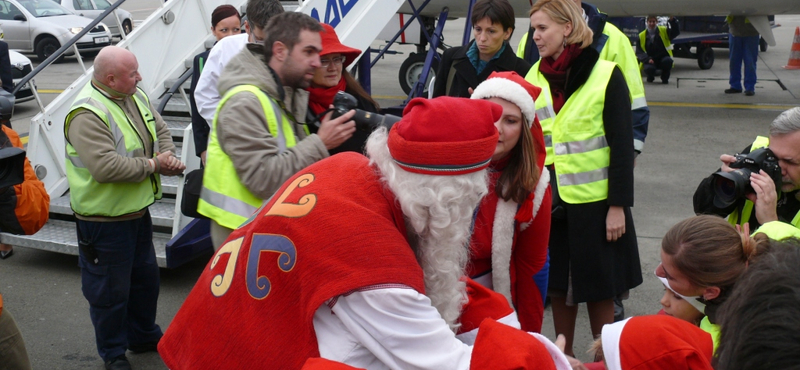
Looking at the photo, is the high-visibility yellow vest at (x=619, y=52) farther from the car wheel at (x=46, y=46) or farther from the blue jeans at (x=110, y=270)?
the car wheel at (x=46, y=46)

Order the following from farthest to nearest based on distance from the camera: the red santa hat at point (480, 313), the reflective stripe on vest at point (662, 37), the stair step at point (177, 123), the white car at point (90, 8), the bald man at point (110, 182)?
the white car at point (90, 8), the reflective stripe on vest at point (662, 37), the stair step at point (177, 123), the bald man at point (110, 182), the red santa hat at point (480, 313)

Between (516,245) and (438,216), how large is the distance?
1144 mm

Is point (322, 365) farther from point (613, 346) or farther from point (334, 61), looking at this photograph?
point (334, 61)

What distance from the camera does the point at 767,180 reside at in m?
2.53

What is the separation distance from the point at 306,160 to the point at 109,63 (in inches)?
63.4

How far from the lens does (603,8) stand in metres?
9.64

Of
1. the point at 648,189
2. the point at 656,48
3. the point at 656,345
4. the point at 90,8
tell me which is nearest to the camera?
the point at 656,345

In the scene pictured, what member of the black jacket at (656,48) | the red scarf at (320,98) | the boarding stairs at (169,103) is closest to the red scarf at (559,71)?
the red scarf at (320,98)

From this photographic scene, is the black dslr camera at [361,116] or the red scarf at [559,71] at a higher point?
the black dslr camera at [361,116]

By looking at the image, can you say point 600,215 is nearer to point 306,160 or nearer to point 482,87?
point 482,87

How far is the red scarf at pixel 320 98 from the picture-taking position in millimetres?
2906

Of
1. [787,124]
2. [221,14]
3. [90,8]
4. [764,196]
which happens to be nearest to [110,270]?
[221,14]

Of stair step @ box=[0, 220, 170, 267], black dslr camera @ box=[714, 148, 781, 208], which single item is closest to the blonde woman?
black dslr camera @ box=[714, 148, 781, 208]

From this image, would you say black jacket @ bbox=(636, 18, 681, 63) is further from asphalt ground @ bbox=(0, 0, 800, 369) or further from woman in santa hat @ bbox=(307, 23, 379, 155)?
woman in santa hat @ bbox=(307, 23, 379, 155)
